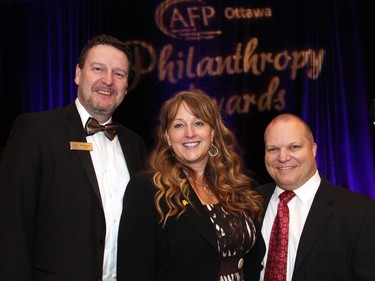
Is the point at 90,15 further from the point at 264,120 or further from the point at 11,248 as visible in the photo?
the point at 11,248

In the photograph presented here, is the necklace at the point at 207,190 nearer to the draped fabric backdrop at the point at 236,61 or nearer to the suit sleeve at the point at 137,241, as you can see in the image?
the suit sleeve at the point at 137,241

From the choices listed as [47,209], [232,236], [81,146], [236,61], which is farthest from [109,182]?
[236,61]

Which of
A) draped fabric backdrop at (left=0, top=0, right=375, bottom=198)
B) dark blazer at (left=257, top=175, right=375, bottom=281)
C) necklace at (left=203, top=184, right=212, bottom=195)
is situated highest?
draped fabric backdrop at (left=0, top=0, right=375, bottom=198)

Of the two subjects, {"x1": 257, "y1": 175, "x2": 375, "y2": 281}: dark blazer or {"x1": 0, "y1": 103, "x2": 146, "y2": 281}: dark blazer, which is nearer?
{"x1": 0, "y1": 103, "x2": 146, "y2": 281}: dark blazer

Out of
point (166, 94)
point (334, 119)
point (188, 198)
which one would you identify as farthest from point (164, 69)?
point (188, 198)

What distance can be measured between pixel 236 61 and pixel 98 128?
14.6 feet

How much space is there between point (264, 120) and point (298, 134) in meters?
3.86

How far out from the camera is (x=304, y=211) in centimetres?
277

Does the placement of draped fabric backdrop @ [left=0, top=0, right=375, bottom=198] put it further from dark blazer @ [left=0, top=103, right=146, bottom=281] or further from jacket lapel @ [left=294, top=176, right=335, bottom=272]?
dark blazer @ [left=0, top=103, right=146, bottom=281]

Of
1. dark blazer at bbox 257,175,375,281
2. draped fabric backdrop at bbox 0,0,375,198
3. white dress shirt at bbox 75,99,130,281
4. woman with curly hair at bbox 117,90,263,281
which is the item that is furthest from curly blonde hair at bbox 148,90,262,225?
draped fabric backdrop at bbox 0,0,375,198

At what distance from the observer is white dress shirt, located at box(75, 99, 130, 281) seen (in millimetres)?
2492

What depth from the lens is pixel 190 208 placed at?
2342 mm

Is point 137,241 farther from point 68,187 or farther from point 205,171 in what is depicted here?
point 205,171

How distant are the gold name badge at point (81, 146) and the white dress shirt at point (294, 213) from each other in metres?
1.14
